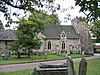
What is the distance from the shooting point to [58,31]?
213 ft

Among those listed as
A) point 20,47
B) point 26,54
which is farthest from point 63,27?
point 20,47

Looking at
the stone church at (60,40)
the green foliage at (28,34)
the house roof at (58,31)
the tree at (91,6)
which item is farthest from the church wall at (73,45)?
the tree at (91,6)

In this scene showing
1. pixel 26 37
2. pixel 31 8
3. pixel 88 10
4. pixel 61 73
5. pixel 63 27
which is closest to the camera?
pixel 88 10

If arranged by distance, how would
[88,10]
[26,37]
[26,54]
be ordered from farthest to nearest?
[26,54] < [26,37] < [88,10]

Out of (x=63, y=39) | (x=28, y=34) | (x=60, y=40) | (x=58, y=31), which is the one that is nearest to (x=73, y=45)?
(x=63, y=39)

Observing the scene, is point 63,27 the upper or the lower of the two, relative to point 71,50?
upper

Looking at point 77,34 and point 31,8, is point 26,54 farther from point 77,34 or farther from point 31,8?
point 31,8

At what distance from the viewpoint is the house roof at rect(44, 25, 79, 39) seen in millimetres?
63344

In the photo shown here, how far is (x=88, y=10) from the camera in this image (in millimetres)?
7531

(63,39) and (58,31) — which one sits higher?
(58,31)

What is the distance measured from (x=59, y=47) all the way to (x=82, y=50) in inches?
286

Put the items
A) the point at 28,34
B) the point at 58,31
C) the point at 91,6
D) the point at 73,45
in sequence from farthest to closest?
the point at 58,31
the point at 73,45
the point at 28,34
the point at 91,6

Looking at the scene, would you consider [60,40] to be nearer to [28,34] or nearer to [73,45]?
[73,45]

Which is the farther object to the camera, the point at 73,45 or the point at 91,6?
the point at 73,45
